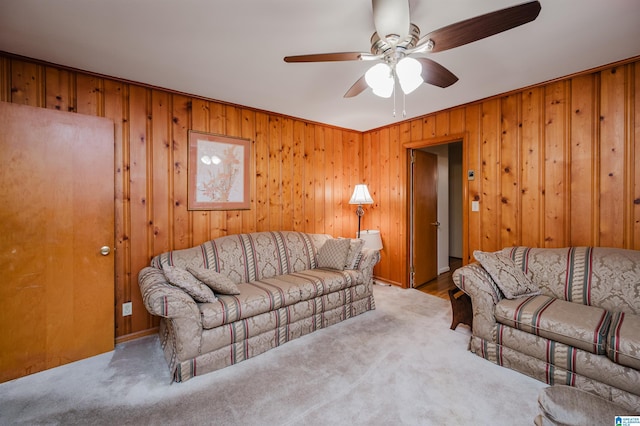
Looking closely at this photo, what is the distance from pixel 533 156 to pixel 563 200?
0.52 meters

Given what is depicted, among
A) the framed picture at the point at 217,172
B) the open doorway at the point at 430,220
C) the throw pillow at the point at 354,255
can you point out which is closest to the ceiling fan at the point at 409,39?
the framed picture at the point at 217,172

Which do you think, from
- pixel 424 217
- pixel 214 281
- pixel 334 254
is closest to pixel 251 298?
pixel 214 281

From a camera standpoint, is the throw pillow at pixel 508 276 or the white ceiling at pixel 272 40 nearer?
the white ceiling at pixel 272 40

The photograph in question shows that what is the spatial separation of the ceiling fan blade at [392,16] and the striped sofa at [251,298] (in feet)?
6.99

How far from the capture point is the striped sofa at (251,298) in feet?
6.94

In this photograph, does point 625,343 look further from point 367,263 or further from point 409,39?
point 409,39

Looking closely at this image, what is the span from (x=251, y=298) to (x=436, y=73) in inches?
86.8

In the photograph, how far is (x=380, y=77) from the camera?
176 cm

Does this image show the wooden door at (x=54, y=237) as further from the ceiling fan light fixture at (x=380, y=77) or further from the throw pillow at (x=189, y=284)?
the ceiling fan light fixture at (x=380, y=77)

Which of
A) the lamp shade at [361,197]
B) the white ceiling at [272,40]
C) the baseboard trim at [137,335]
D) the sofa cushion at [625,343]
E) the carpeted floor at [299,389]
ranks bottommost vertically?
the carpeted floor at [299,389]

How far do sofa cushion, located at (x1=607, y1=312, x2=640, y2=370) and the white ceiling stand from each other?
1.99 metres

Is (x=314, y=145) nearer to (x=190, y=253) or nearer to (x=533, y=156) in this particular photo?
(x=190, y=253)

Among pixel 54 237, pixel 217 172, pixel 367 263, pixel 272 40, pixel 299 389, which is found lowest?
pixel 299 389

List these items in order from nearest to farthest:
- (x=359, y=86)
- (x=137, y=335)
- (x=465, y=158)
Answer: (x=359, y=86) < (x=137, y=335) < (x=465, y=158)
